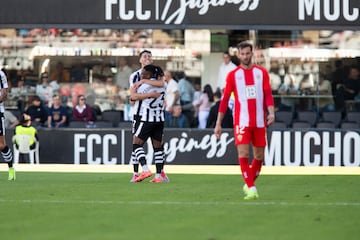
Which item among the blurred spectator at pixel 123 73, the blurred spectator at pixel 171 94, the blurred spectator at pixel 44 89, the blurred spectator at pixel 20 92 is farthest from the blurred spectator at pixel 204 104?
the blurred spectator at pixel 20 92

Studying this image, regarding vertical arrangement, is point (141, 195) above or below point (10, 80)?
below

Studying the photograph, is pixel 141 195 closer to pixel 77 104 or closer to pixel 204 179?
pixel 204 179

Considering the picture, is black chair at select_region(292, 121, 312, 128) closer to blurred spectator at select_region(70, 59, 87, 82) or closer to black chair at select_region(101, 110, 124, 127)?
black chair at select_region(101, 110, 124, 127)

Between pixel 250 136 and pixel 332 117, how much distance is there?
537 inches

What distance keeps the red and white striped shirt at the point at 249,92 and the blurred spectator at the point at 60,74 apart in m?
14.9

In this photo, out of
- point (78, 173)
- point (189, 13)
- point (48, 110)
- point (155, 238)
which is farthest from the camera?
point (48, 110)

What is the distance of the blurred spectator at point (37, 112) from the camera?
27.7 metres

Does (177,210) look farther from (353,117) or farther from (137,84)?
(353,117)

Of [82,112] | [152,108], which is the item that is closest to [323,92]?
[82,112]

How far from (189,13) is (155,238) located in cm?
1696

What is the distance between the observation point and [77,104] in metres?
28.2

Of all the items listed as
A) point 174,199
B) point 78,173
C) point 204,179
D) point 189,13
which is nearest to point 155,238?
point 174,199

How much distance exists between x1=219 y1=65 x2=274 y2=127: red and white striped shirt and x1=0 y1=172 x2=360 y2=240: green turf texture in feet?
3.42

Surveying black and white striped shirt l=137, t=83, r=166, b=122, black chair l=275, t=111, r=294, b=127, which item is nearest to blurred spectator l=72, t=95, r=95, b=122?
black chair l=275, t=111, r=294, b=127
